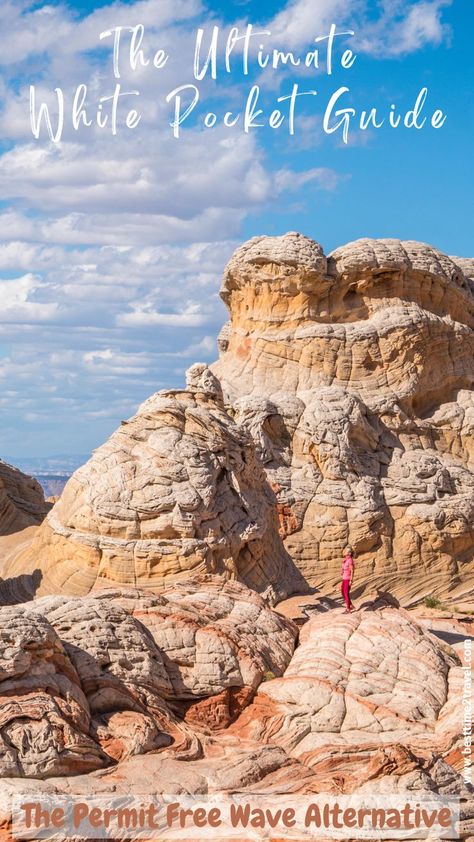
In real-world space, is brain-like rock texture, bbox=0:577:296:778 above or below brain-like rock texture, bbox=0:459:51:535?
below

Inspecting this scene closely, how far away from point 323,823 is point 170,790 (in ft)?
5.52

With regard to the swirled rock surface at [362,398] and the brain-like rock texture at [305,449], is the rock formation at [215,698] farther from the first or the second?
the swirled rock surface at [362,398]

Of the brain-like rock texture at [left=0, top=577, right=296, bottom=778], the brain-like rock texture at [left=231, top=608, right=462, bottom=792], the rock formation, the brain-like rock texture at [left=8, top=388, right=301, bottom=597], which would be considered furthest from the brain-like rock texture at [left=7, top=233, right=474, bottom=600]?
the brain-like rock texture at [left=231, top=608, right=462, bottom=792]

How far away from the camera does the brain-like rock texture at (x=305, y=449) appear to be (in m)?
20.8

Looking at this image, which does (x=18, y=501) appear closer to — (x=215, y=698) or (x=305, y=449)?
(x=305, y=449)

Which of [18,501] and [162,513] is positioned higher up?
[18,501]

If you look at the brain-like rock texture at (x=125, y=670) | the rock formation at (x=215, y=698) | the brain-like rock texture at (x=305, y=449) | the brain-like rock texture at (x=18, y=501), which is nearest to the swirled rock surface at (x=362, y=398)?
the brain-like rock texture at (x=305, y=449)

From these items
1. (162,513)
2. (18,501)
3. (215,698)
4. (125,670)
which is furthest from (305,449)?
(125,670)

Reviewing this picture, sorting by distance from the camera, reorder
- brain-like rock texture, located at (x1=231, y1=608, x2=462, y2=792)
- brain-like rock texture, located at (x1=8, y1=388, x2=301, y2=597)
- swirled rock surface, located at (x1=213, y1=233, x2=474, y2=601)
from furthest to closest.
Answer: swirled rock surface, located at (x1=213, y1=233, x2=474, y2=601), brain-like rock texture, located at (x1=8, y1=388, x2=301, y2=597), brain-like rock texture, located at (x1=231, y1=608, x2=462, y2=792)

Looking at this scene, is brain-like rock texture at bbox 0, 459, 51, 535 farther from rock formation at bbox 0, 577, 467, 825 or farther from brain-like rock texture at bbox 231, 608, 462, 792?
brain-like rock texture at bbox 231, 608, 462, 792

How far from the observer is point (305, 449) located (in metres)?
29.6

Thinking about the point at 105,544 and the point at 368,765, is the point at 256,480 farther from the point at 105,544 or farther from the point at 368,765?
the point at 368,765

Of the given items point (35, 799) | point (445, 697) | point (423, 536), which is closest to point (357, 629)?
point (445, 697)

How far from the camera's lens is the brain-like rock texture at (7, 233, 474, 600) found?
20812 millimetres
